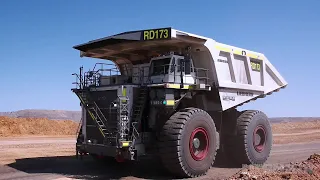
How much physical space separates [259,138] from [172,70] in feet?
15.4

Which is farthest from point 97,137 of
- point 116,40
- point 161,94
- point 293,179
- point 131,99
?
point 293,179

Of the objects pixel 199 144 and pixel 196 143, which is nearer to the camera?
pixel 196 143

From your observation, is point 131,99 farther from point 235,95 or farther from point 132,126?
point 235,95

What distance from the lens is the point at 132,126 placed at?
31.5 feet

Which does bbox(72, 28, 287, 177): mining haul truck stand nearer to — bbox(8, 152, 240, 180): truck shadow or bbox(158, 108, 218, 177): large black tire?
bbox(158, 108, 218, 177): large black tire

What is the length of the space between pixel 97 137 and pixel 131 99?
5.22ft

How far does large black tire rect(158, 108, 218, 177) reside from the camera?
9.20 m

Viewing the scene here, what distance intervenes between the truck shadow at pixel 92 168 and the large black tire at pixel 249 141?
2.20 feet

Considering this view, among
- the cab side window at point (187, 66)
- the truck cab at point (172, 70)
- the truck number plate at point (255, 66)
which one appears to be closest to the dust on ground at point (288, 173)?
the truck cab at point (172, 70)

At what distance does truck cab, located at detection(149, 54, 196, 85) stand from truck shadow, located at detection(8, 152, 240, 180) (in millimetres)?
2619

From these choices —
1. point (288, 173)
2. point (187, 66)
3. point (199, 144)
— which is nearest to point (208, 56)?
point (187, 66)

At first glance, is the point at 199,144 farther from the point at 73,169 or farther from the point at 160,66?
the point at 73,169

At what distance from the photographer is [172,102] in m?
9.79

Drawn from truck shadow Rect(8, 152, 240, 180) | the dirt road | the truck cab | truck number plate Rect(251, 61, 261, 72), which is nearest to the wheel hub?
the dirt road
